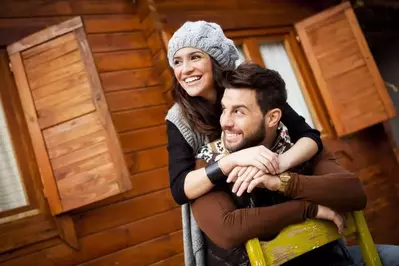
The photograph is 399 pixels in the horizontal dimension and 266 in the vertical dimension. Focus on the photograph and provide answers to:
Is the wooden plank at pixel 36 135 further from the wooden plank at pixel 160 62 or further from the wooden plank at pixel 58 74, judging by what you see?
the wooden plank at pixel 160 62

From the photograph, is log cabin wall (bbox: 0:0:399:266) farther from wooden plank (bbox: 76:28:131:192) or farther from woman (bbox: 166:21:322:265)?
woman (bbox: 166:21:322:265)

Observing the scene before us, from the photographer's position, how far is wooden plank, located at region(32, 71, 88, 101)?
8.05ft

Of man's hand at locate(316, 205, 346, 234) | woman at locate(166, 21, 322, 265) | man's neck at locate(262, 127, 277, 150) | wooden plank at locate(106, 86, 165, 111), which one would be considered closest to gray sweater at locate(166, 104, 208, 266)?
woman at locate(166, 21, 322, 265)

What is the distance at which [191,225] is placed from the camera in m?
1.46

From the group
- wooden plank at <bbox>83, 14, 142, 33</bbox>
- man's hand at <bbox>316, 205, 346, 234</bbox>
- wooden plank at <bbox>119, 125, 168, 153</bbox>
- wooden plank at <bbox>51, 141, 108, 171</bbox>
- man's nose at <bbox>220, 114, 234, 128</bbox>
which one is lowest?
man's hand at <bbox>316, 205, 346, 234</bbox>

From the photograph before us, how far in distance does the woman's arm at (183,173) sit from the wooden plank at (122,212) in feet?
4.71

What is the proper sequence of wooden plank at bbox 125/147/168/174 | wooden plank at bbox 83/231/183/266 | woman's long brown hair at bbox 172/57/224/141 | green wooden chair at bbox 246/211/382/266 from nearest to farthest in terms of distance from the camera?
green wooden chair at bbox 246/211/382/266 < woman's long brown hair at bbox 172/57/224/141 < wooden plank at bbox 83/231/183/266 < wooden plank at bbox 125/147/168/174

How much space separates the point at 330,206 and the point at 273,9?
3530 mm

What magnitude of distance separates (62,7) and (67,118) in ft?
3.54

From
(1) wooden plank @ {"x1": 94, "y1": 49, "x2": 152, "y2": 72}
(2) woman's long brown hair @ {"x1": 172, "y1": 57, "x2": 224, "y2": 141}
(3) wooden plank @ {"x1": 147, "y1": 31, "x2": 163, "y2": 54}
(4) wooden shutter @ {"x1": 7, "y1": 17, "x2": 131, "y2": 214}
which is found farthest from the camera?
(3) wooden plank @ {"x1": 147, "y1": 31, "x2": 163, "y2": 54}

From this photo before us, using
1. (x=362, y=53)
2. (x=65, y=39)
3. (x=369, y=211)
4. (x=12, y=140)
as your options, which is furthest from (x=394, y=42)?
(x=12, y=140)

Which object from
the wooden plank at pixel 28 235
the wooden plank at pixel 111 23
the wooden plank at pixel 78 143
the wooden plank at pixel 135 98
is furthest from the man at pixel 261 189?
the wooden plank at pixel 111 23

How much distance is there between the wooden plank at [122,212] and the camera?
258 centimetres

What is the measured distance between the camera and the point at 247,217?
110cm
